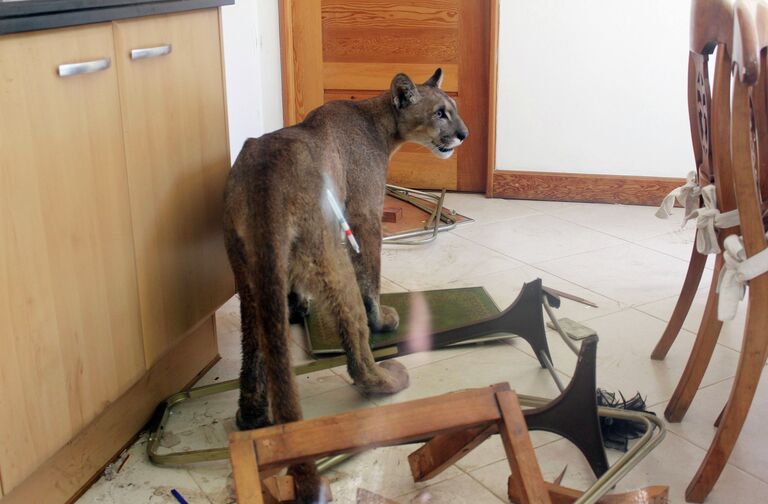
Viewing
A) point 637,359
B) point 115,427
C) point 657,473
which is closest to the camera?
point 657,473

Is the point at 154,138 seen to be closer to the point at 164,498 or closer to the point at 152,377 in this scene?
the point at 152,377

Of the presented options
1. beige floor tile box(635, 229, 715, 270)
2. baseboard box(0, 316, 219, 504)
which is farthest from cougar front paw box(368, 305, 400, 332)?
beige floor tile box(635, 229, 715, 270)

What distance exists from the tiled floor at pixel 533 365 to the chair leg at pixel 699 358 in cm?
6

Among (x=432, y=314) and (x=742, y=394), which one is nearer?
(x=742, y=394)

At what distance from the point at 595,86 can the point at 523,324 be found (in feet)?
6.53

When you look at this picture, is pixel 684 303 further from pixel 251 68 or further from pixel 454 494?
pixel 251 68

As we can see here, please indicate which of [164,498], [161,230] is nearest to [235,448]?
[164,498]

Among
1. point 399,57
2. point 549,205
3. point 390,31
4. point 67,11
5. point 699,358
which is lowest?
point 549,205

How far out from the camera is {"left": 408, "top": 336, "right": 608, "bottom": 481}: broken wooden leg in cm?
179

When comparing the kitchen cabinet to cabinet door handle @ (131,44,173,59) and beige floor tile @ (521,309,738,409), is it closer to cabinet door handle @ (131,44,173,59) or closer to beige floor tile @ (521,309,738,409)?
cabinet door handle @ (131,44,173,59)

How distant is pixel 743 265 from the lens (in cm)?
184

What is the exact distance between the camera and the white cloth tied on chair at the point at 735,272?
5.98ft

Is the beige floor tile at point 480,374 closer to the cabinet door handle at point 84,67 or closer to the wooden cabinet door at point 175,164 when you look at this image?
the wooden cabinet door at point 175,164

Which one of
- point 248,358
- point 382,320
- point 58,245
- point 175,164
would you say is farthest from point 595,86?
point 58,245
